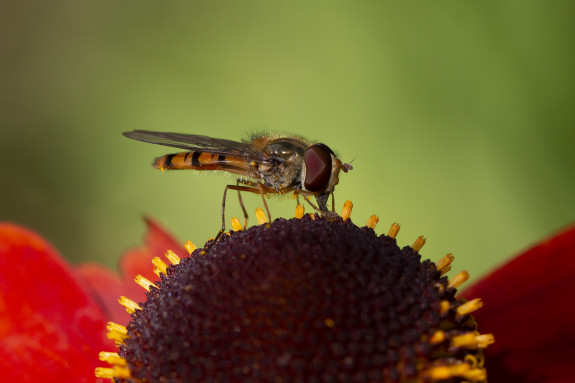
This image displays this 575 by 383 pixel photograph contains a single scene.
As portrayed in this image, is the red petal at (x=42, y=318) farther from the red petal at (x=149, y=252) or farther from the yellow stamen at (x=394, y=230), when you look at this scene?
the yellow stamen at (x=394, y=230)

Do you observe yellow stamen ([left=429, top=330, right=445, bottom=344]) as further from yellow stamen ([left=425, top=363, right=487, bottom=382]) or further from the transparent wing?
the transparent wing

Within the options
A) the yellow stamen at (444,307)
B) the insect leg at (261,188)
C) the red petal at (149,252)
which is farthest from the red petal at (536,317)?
the red petal at (149,252)

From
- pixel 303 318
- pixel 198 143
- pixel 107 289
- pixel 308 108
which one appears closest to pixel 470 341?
pixel 303 318

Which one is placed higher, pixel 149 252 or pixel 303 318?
pixel 149 252

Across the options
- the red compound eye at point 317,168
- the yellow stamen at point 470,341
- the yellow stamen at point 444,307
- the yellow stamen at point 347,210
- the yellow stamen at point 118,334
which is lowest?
the yellow stamen at point 470,341

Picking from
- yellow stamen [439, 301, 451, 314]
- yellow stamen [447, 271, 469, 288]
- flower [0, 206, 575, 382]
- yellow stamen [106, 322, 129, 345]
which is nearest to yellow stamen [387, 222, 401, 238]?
flower [0, 206, 575, 382]

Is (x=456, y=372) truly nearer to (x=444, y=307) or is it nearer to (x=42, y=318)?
(x=444, y=307)

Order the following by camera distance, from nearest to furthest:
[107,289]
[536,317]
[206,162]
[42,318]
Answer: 1. [536,317]
2. [42,318]
3. [206,162]
4. [107,289]
